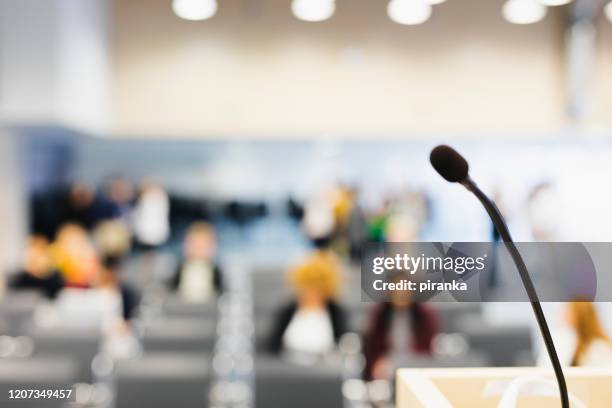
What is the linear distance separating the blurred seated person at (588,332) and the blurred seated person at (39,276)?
4.19m

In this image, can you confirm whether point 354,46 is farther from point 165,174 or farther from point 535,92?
point 165,174

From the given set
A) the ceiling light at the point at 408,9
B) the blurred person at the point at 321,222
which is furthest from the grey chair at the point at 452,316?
the blurred person at the point at 321,222

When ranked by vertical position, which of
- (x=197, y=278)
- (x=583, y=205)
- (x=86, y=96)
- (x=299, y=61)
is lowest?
(x=197, y=278)

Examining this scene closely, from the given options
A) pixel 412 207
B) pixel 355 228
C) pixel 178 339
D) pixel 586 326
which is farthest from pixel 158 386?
pixel 412 207

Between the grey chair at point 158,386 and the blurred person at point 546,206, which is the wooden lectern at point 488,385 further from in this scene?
the blurred person at point 546,206

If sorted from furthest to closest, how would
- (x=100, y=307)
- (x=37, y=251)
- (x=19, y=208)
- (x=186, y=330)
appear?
(x=19, y=208) → (x=37, y=251) → (x=100, y=307) → (x=186, y=330)

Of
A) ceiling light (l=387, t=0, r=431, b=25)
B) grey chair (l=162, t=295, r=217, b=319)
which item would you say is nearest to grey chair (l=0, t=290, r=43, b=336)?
grey chair (l=162, t=295, r=217, b=319)

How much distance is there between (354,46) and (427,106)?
4.07 ft

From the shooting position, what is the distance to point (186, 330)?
4160 mm

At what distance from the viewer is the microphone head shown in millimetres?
931

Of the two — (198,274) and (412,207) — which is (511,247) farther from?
(412,207)

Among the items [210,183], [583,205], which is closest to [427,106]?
[583,205]

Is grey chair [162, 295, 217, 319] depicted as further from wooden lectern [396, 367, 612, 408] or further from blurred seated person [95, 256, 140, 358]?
wooden lectern [396, 367, 612, 408]

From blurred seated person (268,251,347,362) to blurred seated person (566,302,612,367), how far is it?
5.52ft
